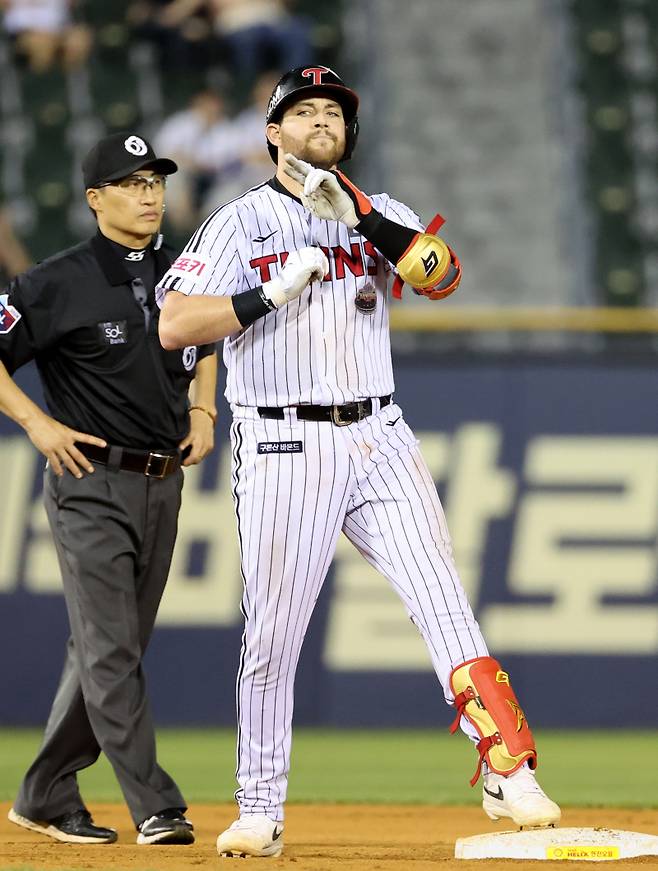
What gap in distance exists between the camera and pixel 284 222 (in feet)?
15.1

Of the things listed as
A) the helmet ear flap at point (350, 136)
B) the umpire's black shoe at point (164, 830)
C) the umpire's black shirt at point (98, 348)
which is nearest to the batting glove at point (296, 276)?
the helmet ear flap at point (350, 136)

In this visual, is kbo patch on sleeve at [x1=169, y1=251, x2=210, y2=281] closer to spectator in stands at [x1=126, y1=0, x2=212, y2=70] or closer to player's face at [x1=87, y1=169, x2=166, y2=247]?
player's face at [x1=87, y1=169, x2=166, y2=247]

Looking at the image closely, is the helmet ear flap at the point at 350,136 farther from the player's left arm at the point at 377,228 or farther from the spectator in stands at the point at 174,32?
the spectator in stands at the point at 174,32

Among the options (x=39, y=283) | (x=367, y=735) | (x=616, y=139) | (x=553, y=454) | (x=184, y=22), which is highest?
(x=184, y=22)

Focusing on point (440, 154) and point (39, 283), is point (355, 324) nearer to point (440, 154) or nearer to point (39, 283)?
point (39, 283)

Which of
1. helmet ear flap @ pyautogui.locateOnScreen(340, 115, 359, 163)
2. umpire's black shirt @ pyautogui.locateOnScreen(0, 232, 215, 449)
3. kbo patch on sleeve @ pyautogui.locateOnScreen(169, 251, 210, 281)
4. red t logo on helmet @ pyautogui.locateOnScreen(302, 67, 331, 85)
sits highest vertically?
red t logo on helmet @ pyautogui.locateOnScreen(302, 67, 331, 85)

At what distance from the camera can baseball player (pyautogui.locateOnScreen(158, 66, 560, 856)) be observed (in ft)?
14.6

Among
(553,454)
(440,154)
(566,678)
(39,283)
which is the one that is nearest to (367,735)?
(566,678)

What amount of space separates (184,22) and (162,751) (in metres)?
6.19

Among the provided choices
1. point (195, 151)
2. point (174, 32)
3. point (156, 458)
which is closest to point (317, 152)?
point (156, 458)

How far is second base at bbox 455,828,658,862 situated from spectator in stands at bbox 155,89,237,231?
749 cm

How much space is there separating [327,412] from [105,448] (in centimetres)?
96

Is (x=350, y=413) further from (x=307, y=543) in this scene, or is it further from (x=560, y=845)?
(x=560, y=845)

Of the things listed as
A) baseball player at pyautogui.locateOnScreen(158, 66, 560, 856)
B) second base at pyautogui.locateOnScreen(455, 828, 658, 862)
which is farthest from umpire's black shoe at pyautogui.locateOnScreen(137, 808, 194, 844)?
second base at pyautogui.locateOnScreen(455, 828, 658, 862)
